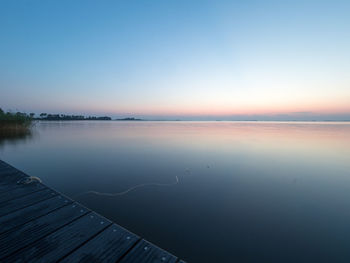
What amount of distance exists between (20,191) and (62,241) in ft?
9.56

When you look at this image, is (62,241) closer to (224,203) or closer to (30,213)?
(30,213)

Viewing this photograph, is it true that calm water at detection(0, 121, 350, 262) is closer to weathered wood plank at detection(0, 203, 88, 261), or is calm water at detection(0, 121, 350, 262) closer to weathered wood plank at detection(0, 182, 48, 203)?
weathered wood plank at detection(0, 182, 48, 203)

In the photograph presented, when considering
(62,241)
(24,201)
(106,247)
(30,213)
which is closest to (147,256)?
(106,247)

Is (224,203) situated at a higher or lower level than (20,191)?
lower

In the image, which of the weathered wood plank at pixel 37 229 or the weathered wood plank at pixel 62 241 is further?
the weathered wood plank at pixel 37 229

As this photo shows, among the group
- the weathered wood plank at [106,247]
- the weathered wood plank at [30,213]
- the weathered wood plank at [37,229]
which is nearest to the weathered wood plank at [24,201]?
the weathered wood plank at [30,213]

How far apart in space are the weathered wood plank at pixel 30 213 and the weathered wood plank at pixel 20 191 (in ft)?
3.02

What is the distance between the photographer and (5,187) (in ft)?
13.2

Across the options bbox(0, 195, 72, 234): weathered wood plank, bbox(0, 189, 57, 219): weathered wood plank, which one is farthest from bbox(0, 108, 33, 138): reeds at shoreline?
bbox(0, 195, 72, 234): weathered wood plank

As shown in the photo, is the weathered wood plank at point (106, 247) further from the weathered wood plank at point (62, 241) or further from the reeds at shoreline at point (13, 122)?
the reeds at shoreline at point (13, 122)

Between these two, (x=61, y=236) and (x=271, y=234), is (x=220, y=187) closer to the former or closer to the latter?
(x=271, y=234)

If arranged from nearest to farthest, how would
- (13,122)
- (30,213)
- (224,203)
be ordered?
(30,213)
(224,203)
(13,122)

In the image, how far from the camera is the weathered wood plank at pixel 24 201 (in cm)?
296

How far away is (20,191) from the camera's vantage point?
380cm
